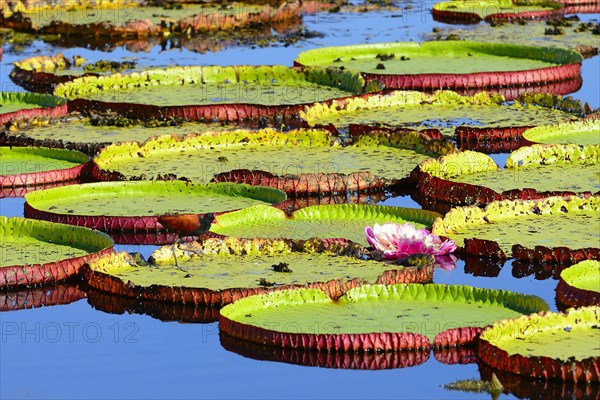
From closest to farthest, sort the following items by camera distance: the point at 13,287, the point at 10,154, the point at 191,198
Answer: the point at 13,287, the point at 191,198, the point at 10,154

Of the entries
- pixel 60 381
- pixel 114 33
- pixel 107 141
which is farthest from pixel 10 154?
pixel 114 33

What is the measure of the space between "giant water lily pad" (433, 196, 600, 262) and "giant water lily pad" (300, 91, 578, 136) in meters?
2.40

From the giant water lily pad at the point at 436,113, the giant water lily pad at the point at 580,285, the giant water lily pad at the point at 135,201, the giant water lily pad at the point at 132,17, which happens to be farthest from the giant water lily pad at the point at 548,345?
the giant water lily pad at the point at 132,17

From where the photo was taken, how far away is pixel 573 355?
Result: 6.11m

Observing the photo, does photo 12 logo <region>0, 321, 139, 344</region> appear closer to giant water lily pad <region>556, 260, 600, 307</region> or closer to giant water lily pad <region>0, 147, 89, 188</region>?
giant water lily pad <region>556, 260, 600, 307</region>

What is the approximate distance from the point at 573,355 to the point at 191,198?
348 centimetres

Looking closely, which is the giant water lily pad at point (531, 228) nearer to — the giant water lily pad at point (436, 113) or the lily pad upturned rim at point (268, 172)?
the lily pad upturned rim at point (268, 172)

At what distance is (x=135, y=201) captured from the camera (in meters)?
9.04

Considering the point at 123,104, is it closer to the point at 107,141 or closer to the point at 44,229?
the point at 107,141

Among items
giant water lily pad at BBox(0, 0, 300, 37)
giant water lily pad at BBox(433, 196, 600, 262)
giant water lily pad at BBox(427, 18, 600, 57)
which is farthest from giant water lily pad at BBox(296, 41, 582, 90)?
giant water lily pad at BBox(433, 196, 600, 262)

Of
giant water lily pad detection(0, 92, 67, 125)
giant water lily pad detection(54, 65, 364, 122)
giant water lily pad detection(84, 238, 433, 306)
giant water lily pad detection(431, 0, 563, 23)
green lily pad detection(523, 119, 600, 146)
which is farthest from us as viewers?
giant water lily pad detection(431, 0, 563, 23)

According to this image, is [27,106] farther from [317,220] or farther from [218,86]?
[317,220]

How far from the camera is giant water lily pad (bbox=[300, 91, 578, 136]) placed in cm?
→ 1141

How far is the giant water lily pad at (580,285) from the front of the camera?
6992 mm
